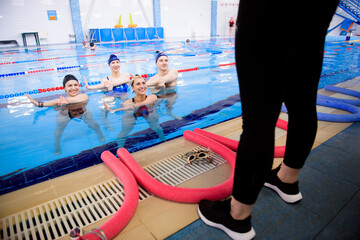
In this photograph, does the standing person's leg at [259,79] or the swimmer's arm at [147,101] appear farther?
the swimmer's arm at [147,101]

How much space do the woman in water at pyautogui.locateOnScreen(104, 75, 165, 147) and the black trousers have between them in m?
1.77

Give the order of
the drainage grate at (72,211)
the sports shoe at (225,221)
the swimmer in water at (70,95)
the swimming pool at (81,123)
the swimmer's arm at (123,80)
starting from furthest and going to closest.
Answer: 1. the swimmer's arm at (123,80)
2. the swimmer in water at (70,95)
3. the swimming pool at (81,123)
4. the drainage grate at (72,211)
5. the sports shoe at (225,221)

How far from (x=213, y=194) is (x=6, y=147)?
2237 millimetres

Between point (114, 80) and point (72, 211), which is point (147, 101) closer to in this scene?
point (114, 80)

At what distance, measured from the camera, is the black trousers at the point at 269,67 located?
80 centimetres

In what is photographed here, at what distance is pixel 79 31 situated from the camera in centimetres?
1620

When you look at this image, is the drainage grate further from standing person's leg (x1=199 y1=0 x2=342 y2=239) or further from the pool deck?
standing person's leg (x1=199 y1=0 x2=342 y2=239)

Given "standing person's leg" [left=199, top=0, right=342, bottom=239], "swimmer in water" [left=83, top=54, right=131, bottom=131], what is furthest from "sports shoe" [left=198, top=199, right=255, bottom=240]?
"swimmer in water" [left=83, top=54, right=131, bottom=131]

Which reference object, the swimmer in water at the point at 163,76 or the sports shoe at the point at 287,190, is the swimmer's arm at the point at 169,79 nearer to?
the swimmer in water at the point at 163,76

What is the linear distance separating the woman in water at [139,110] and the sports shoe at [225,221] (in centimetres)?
151

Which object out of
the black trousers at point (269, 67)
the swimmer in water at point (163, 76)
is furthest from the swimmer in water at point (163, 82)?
the black trousers at point (269, 67)

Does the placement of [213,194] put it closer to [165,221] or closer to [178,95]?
[165,221]

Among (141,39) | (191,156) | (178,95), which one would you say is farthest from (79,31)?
(191,156)

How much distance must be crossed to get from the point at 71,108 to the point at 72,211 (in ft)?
7.82
